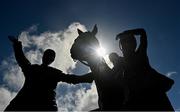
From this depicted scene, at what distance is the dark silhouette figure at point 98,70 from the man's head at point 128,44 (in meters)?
0.78

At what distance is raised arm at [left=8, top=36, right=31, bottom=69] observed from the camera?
9173 mm

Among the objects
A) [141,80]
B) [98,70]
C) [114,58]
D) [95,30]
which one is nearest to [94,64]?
[98,70]

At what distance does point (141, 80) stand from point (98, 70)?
141cm

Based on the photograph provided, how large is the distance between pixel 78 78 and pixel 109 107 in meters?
2.01

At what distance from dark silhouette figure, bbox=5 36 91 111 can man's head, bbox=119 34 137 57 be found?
5.29 feet

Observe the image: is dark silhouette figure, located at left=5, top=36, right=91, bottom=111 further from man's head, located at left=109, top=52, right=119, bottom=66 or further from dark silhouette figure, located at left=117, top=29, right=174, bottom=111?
dark silhouette figure, located at left=117, top=29, right=174, bottom=111

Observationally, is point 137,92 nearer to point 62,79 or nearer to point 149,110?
point 149,110

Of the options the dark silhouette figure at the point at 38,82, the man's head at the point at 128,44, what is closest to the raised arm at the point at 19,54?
the dark silhouette figure at the point at 38,82

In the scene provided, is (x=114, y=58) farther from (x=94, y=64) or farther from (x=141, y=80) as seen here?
(x=141, y=80)

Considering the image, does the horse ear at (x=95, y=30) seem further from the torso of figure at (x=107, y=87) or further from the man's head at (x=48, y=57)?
the man's head at (x=48, y=57)

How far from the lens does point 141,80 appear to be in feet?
23.7

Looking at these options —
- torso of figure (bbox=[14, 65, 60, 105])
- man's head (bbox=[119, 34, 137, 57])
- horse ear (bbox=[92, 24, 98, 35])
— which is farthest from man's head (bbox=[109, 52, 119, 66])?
torso of figure (bbox=[14, 65, 60, 105])

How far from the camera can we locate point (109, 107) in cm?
761

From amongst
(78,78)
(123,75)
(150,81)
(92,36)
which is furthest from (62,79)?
(150,81)
